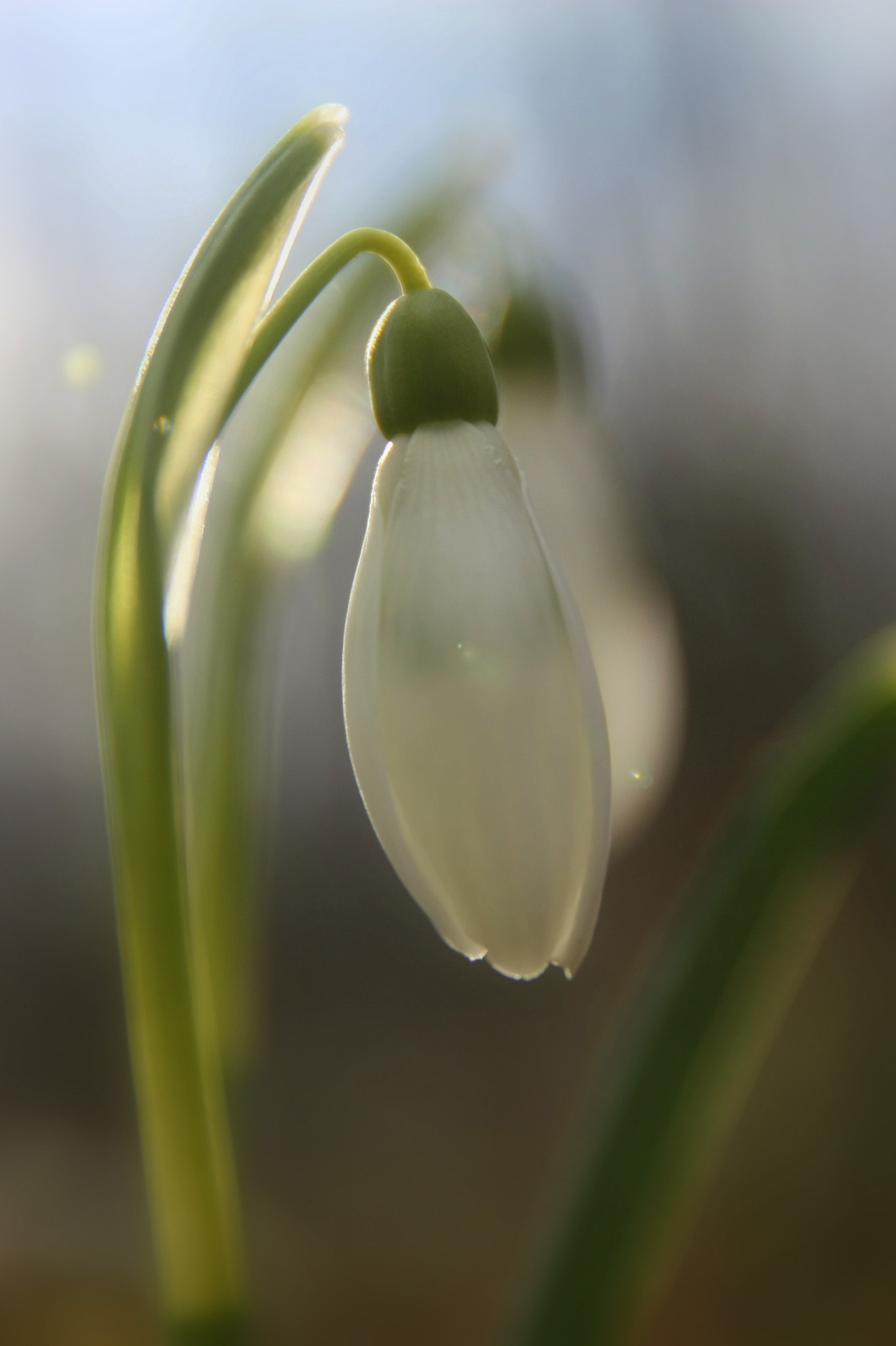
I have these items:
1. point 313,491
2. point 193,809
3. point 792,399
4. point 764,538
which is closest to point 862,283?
point 792,399

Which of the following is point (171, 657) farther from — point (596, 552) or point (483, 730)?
point (596, 552)

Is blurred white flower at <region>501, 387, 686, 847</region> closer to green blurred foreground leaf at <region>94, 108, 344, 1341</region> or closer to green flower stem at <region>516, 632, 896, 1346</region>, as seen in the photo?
green flower stem at <region>516, 632, 896, 1346</region>

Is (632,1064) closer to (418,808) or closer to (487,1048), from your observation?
(418,808)

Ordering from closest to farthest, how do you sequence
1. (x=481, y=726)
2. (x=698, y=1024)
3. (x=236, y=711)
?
(x=481, y=726) < (x=698, y=1024) < (x=236, y=711)

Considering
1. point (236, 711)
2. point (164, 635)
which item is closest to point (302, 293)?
point (164, 635)

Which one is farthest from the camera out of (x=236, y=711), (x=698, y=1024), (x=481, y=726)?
(x=236, y=711)

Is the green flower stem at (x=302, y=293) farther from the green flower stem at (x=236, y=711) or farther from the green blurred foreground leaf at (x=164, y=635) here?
the green flower stem at (x=236, y=711)
